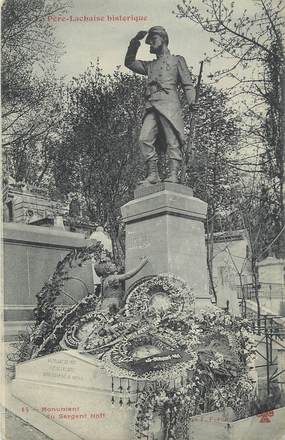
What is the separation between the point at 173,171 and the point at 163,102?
29.8 inches

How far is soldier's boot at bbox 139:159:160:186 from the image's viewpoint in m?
6.16

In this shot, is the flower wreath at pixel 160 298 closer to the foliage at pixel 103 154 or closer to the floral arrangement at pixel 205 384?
the floral arrangement at pixel 205 384

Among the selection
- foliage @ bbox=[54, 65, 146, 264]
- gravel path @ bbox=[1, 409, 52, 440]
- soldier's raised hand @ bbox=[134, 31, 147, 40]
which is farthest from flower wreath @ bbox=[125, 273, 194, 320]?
foliage @ bbox=[54, 65, 146, 264]

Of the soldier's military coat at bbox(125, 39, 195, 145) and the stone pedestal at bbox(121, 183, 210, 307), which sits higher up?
the soldier's military coat at bbox(125, 39, 195, 145)

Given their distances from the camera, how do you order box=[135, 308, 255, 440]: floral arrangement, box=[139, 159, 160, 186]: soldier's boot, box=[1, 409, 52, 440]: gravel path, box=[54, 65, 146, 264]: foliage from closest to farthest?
box=[135, 308, 255, 440]: floral arrangement → box=[1, 409, 52, 440]: gravel path → box=[139, 159, 160, 186]: soldier's boot → box=[54, 65, 146, 264]: foliage

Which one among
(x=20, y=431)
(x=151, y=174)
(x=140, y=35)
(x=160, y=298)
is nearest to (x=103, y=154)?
(x=151, y=174)

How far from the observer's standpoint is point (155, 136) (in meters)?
6.27

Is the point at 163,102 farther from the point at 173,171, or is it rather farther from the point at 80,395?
the point at 80,395

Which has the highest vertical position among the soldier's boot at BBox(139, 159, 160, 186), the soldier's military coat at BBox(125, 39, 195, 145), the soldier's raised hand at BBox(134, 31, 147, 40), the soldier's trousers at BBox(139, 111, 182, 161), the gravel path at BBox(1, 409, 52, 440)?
the soldier's raised hand at BBox(134, 31, 147, 40)

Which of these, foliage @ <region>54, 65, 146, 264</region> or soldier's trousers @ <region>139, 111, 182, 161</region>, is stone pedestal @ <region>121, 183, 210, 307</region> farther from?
foliage @ <region>54, 65, 146, 264</region>

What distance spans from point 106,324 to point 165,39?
2.98 meters

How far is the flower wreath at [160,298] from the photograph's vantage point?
5360mm

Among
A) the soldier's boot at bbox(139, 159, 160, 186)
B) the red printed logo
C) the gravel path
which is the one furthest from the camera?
the soldier's boot at bbox(139, 159, 160, 186)

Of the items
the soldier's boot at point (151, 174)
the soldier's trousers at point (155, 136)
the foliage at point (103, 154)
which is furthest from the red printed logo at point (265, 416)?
the foliage at point (103, 154)
